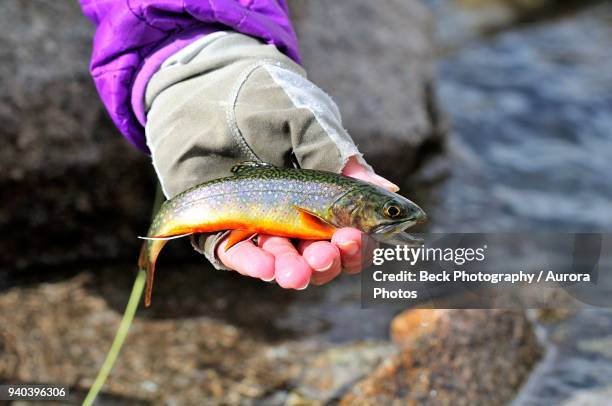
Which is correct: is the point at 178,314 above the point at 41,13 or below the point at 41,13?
below

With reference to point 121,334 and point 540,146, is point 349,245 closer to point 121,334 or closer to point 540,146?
point 121,334

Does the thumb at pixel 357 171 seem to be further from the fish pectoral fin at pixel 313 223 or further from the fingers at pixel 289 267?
the fingers at pixel 289 267

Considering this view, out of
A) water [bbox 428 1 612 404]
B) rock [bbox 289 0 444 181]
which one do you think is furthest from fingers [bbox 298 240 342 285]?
rock [bbox 289 0 444 181]

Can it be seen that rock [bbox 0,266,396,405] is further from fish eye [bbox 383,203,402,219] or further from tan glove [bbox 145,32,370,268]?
fish eye [bbox 383,203,402,219]

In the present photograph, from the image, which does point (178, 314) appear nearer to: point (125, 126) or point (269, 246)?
point (125, 126)

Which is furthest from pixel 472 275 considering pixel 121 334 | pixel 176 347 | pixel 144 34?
pixel 121 334

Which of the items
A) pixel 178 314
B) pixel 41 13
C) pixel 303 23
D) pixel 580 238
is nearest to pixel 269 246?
pixel 580 238
